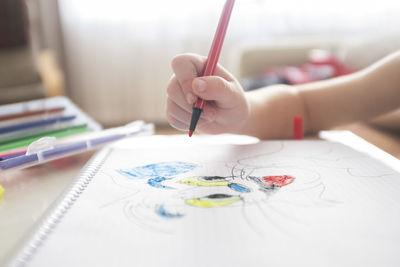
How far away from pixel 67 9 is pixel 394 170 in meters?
1.93

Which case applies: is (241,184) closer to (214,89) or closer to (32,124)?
(214,89)

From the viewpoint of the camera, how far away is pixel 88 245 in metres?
0.22

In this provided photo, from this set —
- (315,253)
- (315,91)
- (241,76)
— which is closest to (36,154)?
(315,253)

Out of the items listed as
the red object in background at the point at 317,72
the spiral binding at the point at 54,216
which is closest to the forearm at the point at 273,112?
the spiral binding at the point at 54,216

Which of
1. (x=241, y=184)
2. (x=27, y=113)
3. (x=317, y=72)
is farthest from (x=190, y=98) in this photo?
(x=317, y=72)

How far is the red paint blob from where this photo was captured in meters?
0.32

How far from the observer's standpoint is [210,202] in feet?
0.94

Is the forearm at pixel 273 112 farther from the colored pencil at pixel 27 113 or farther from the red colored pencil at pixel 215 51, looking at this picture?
the colored pencil at pixel 27 113

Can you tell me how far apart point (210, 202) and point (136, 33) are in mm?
1810

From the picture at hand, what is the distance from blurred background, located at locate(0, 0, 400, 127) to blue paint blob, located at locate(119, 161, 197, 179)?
1.37 meters

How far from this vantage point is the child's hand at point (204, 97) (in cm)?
40

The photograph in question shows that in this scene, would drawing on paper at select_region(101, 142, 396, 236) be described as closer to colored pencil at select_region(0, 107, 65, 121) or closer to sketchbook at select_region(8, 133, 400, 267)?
sketchbook at select_region(8, 133, 400, 267)

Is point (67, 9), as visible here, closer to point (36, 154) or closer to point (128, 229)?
point (36, 154)

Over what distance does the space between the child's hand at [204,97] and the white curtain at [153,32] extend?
142cm
